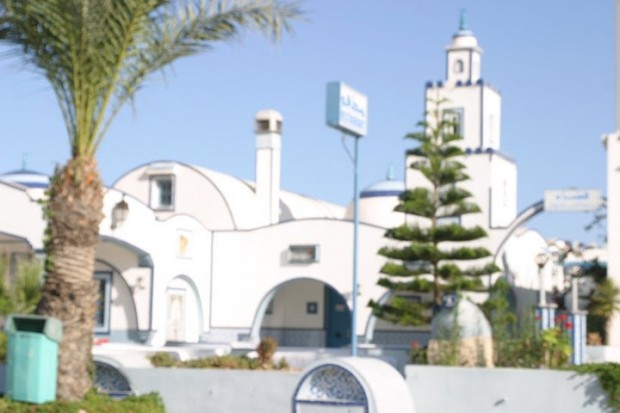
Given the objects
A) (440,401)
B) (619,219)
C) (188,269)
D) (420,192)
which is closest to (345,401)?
(440,401)

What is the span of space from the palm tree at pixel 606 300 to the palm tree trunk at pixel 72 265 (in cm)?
1387

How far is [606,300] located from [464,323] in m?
9.02

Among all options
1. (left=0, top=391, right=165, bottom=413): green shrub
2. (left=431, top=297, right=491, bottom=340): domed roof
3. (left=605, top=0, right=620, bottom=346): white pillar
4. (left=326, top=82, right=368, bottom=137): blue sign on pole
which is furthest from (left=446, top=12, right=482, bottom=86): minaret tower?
(left=0, top=391, right=165, bottom=413): green shrub

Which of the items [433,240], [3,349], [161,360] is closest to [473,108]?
[433,240]

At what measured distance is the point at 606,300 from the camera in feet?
80.2

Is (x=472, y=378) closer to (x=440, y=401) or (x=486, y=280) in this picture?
(x=440, y=401)

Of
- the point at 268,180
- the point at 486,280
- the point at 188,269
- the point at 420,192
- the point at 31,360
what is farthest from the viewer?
the point at 268,180

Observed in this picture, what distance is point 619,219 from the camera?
80.7ft

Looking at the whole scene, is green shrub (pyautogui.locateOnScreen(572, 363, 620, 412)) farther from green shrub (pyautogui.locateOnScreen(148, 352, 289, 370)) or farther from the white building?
the white building

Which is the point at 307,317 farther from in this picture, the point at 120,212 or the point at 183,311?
the point at 120,212

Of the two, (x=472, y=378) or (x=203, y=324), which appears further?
(x=203, y=324)

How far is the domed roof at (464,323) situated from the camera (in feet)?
53.6

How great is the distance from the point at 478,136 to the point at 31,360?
20273 millimetres

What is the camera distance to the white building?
92.6 feet
